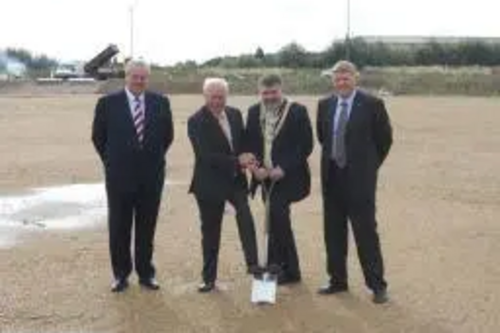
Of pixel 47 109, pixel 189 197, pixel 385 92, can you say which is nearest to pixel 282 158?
pixel 189 197

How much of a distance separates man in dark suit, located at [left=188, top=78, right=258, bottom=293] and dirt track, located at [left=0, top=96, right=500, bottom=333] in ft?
1.23

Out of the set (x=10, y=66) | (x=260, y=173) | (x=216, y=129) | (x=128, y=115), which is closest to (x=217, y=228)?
(x=260, y=173)

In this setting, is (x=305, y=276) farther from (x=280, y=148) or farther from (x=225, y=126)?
(x=225, y=126)

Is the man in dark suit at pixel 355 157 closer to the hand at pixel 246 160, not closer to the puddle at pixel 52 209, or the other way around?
the hand at pixel 246 160

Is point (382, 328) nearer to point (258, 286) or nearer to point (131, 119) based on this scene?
point (258, 286)

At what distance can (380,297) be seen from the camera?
9.32 meters

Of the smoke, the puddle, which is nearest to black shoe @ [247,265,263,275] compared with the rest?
the puddle

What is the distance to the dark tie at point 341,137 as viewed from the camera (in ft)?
30.7

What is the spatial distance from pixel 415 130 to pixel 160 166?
75.3 feet

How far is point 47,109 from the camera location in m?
45.2

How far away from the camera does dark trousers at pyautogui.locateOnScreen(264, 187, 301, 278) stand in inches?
383

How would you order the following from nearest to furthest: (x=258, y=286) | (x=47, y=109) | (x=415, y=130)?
(x=258, y=286) → (x=415, y=130) → (x=47, y=109)

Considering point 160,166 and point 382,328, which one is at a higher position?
point 160,166

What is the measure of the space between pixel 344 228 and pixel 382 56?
3989 inches
